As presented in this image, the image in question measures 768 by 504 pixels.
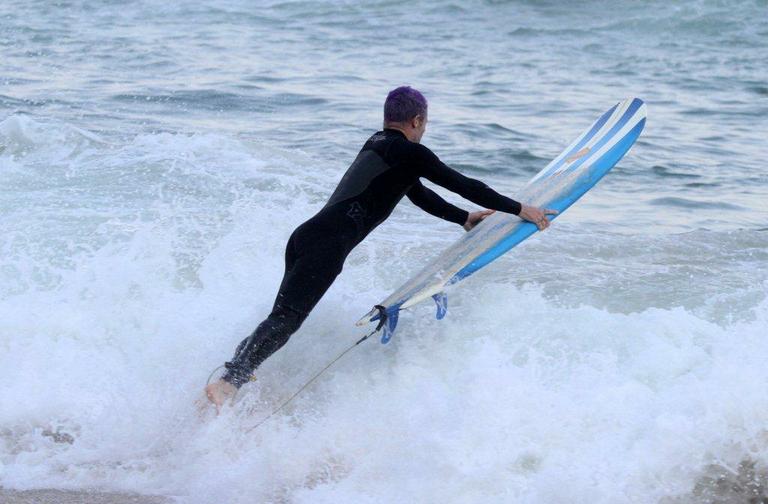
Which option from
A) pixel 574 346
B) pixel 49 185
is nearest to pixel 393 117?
pixel 574 346

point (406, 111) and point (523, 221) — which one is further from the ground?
point (406, 111)

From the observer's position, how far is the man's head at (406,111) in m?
4.51

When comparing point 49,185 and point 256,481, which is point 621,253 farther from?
point 49,185

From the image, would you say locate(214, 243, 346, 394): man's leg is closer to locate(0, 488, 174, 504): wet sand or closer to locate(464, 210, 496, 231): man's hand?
locate(0, 488, 174, 504): wet sand

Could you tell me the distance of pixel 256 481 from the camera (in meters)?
4.15

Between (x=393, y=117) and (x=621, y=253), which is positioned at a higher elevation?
(x=393, y=117)

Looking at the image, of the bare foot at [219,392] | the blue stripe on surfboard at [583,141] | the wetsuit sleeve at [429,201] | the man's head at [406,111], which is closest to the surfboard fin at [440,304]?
the wetsuit sleeve at [429,201]

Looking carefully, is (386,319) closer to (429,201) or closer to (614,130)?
(429,201)

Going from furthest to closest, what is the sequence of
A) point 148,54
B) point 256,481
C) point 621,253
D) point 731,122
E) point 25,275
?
1. point 148,54
2. point 731,122
3. point 621,253
4. point 25,275
5. point 256,481

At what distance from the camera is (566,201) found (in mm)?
4902

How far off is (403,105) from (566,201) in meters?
0.92

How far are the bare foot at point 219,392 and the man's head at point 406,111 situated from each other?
1251mm

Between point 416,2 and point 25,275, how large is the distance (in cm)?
1492

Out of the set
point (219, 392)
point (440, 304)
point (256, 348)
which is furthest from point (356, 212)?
point (219, 392)
